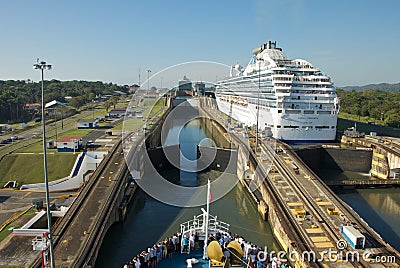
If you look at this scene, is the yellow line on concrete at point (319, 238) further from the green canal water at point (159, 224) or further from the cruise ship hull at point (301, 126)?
the cruise ship hull at point (301, 126)

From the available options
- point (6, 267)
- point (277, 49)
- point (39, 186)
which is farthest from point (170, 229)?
point (277, 49)

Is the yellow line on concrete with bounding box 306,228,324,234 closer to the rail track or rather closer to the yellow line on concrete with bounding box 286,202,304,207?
the rail track

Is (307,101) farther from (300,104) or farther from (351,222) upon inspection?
(351,222)

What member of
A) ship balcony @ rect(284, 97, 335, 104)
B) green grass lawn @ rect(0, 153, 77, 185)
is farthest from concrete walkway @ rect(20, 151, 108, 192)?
ship balcony @ rect(284, 97, 335, 104)

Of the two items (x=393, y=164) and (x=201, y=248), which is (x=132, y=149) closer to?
(x=201, y=248)

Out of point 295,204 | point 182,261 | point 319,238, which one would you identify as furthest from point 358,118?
point 182,261
